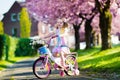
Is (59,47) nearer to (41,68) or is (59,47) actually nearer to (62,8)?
(41,68)

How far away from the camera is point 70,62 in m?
19.4

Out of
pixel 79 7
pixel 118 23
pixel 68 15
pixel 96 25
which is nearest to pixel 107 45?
pixel 79 7

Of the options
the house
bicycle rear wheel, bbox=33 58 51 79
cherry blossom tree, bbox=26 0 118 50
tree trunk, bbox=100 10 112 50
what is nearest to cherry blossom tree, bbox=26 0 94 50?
cherry blossom tree, bbox=26 0 118 50

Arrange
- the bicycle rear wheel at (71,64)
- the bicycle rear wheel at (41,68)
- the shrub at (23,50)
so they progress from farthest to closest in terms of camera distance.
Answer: the shrub at (23,50)
the bicycle rear wheel at (71,64)
the bicycle rear wheel at (41,68)

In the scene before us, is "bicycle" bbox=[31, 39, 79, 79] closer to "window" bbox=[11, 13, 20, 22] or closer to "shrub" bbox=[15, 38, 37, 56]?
"shrub" bbox=[15, 38, 37, 56]

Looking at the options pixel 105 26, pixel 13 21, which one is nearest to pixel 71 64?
pixel 105 26

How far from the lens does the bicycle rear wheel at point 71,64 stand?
759 inches

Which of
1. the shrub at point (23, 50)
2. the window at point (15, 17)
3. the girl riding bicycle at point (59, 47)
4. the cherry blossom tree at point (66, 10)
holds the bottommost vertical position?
the shrub at point (23, 50)

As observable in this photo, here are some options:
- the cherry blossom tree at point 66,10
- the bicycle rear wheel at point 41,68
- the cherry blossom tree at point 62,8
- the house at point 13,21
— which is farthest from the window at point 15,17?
the bicycle rear wheel at point 41,68

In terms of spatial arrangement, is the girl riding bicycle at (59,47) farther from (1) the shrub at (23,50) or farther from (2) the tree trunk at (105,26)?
(1) the shrub at (23,50)

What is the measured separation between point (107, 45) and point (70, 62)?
17.8 m

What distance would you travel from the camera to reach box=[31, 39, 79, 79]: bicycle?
18531mm

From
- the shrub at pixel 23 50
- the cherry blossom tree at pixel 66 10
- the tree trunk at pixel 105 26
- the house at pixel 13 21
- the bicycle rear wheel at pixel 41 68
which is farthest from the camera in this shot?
the house at pixel 13 21

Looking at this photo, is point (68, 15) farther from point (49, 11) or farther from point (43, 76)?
point (43, 76)
